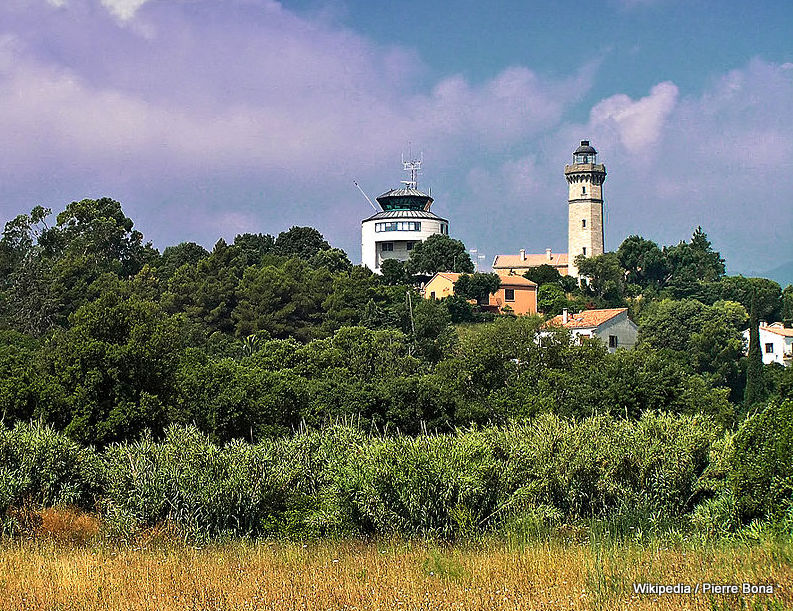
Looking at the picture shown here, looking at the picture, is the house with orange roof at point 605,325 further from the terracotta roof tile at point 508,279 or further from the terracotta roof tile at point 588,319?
the terracotta roof tile at point 508,279

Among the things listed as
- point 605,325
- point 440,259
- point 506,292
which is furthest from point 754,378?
point 440,259

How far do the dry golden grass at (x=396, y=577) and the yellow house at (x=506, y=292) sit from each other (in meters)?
63.4

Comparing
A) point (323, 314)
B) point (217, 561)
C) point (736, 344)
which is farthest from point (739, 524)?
point (736, 344)

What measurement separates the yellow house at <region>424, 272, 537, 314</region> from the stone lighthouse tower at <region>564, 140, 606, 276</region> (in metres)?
21.1

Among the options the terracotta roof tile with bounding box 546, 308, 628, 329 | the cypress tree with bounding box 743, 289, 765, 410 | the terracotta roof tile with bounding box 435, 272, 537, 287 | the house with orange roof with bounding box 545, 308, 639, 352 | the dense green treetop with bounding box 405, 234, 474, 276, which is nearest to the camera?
the cypress tree with bounding box 743, 289, 765, 410

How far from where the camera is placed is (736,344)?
65875 millimetres

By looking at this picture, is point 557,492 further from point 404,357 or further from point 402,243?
point 402,243

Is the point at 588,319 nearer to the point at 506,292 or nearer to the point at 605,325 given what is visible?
the point at 605,325

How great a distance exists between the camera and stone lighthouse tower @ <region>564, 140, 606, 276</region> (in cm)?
9812

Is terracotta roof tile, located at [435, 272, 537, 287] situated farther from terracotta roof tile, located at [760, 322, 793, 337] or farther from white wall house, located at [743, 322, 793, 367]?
terracotta roof tile, located at [760, 322, 793, 337]

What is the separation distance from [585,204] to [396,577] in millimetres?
94189

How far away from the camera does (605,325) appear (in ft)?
214

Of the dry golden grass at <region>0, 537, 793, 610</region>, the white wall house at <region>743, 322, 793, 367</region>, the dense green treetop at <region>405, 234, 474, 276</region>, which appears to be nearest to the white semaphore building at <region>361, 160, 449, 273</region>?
the dense green treetop at <region>405, 234, 474, 276</region>

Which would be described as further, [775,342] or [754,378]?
[775,342]
